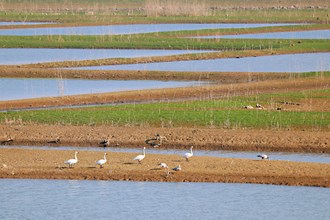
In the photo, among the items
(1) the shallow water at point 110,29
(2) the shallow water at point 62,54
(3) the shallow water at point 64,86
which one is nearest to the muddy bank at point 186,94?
(3) the shallow water at point 64,86

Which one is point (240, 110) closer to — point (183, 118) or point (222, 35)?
point (183, 118)

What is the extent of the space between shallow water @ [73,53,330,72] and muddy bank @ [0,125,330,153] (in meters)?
17.9

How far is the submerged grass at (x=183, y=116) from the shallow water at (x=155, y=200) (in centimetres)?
802

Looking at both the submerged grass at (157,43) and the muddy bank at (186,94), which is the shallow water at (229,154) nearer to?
the muddy bank at (186,94)

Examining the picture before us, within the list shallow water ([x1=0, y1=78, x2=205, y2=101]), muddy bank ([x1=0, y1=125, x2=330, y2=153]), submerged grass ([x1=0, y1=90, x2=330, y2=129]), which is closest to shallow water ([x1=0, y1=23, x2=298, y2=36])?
shallow water ([x1=0, y1=78, x2=205, y2=101])

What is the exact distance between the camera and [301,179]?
25266 mm

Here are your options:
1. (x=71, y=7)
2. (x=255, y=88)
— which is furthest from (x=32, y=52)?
(x=71, y=7)

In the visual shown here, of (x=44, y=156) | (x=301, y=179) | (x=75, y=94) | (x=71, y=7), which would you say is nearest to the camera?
(x=301, y=179)

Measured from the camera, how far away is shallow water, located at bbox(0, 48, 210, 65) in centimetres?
5631

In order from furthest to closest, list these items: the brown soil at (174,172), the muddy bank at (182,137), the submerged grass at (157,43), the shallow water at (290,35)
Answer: the shallow water at (290,35)
the submerged grass at (157,43)
the muddy bank at (182,137)
the brown soil at (174,172)

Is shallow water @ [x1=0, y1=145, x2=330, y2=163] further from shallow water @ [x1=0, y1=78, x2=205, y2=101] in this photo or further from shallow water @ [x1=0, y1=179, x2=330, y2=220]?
shallow water @ [x1=0, y1=78, x2=205, y2=101]

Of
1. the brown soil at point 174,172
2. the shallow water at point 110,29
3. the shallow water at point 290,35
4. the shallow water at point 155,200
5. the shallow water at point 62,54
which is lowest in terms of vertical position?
the shallow water at point 155,200

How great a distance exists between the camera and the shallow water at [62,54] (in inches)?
2217

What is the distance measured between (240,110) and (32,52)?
2921 cm
